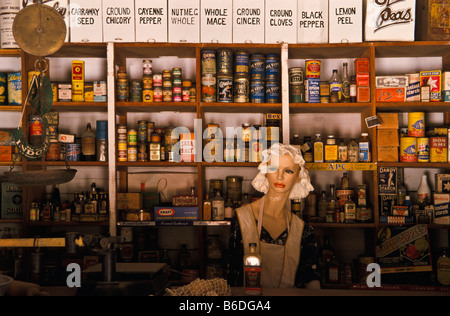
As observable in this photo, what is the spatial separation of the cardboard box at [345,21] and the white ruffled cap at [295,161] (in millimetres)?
1155

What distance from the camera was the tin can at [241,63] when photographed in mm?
3115

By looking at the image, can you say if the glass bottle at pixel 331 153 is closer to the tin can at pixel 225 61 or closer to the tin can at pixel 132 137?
the tin can at pixel 225 61

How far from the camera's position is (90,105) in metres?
3.12

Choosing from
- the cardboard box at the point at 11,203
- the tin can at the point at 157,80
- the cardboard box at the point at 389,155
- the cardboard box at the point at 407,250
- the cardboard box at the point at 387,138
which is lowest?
the cardboard box at the point at 407,250

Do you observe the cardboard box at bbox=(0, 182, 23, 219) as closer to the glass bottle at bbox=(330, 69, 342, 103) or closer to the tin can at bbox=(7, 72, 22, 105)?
the tin can at bbox=(7, 72, 22, 105)

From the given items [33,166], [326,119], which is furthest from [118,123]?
[326,119]

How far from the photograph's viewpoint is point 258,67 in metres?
3.13

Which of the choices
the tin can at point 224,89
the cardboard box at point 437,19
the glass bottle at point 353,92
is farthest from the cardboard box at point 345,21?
the tin can at point 224,89

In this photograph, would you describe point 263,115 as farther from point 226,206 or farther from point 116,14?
point 116,14

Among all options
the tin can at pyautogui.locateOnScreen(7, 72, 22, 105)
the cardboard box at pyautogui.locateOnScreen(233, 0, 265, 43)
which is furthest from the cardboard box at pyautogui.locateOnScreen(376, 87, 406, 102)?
the tin can at pyautogui.locateOnScreen(7, 72, 22, 105)

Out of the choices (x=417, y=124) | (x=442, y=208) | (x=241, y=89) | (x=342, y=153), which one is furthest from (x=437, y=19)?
(x=241, y=89)

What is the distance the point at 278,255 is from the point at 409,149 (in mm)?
1553

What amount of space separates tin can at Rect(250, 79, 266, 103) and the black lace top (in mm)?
1150

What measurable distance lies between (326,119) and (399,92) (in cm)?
62
